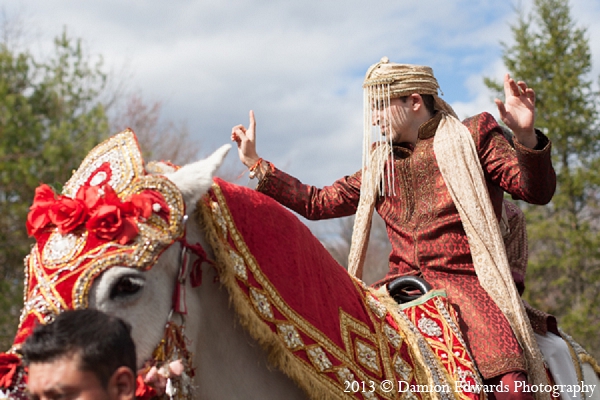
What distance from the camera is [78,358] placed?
5.58 feet

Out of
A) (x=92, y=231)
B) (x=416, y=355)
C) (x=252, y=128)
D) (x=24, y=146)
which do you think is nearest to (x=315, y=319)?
(x=416, y=355)

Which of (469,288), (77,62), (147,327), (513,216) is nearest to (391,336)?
(469,288)

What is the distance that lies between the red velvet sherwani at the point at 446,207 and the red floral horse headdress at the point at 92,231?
55.4 inches

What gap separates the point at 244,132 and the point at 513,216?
1.46 meters

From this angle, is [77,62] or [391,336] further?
[77,62]

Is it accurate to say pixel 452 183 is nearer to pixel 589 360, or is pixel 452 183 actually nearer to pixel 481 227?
pixel 481 227

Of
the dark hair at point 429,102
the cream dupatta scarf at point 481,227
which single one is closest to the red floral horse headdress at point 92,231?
the cream dupatta scarf at point 481,227

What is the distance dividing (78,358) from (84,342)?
0.14ft

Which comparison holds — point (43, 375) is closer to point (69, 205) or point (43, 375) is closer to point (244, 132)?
point (69, 205)

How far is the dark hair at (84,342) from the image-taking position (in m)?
1.70

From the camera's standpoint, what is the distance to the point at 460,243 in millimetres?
3160

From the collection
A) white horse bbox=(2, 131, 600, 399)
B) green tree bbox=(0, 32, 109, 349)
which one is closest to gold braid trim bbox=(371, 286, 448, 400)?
white horse bbox=(2, 131, 600, 399)

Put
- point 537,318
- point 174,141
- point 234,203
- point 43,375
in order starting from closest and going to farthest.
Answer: point 43,375
point 234,203
point 537,318
point 174,141

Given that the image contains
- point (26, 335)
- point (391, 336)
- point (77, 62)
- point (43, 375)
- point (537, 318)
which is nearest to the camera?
point (43, 375)
